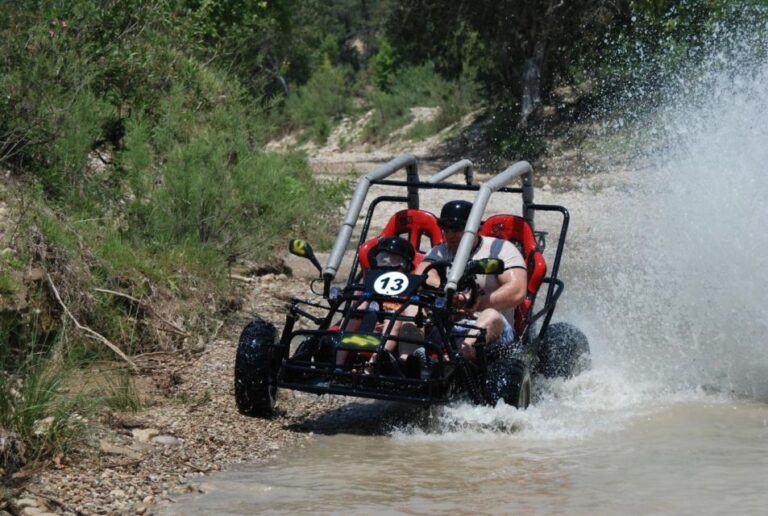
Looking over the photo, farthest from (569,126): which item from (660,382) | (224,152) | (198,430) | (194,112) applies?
(198,430)

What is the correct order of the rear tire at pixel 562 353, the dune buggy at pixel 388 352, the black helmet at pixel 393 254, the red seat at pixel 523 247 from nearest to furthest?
the dune buggy at pixel 388 352 → the black helmet at pixel 393 254 → the red seat at pixel 523 247 → the rear tire at pixel 562 353

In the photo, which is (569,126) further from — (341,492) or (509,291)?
(341,492)

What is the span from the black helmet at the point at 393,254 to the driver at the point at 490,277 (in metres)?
0.22

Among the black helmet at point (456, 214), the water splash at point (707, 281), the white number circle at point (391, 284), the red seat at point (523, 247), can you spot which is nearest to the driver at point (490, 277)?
the black helmet at point (456, 214)

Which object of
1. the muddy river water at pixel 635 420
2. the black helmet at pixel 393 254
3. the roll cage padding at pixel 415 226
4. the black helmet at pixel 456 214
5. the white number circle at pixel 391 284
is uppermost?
the black helmet at pixel 456 214

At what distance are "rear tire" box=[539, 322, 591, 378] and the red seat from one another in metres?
0.34

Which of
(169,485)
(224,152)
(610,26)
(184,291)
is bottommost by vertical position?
(169,485)

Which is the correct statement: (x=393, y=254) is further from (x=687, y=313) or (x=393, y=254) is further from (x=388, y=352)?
(x=687, y=313)

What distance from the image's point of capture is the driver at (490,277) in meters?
7.71

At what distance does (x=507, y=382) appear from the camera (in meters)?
7.14

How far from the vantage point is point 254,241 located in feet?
38.1

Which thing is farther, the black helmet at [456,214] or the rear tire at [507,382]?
the black helmet at [456,214]

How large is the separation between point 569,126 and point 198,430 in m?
22.0

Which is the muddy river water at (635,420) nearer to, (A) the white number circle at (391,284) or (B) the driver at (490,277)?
(B) the driver at (490,277)
